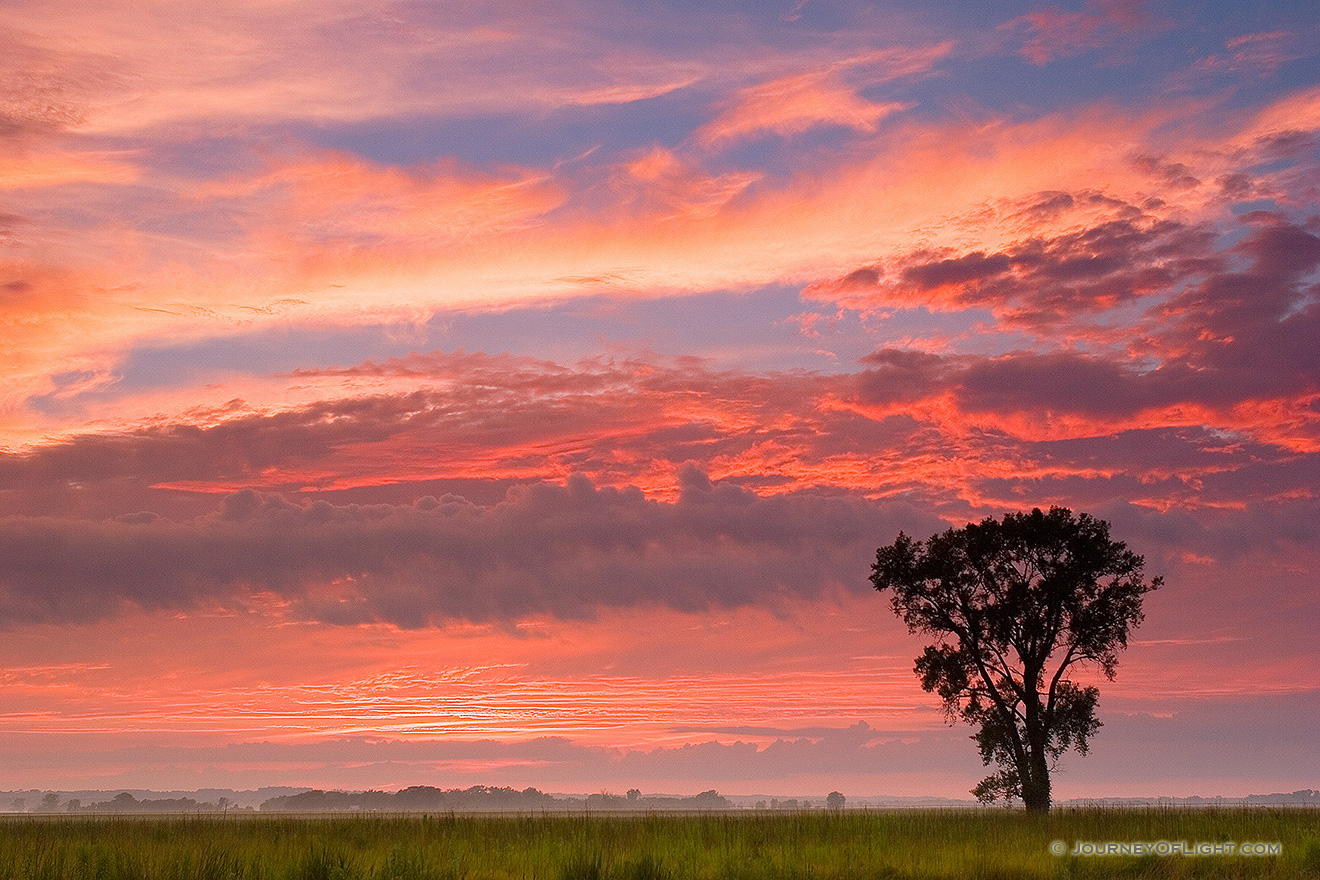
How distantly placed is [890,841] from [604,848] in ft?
23.6

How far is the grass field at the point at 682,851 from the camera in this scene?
2248cm

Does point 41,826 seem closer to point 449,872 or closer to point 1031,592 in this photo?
point 449,872

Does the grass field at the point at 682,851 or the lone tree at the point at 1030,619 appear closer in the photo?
the grass field at the point at 682,851

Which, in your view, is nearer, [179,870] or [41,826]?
[179,870]

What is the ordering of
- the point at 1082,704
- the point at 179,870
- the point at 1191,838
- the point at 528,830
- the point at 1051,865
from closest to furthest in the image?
1. the point at 179,870
2. the point at 1051,865
3. the point at 1191,838
4. the point at 528,830
5. the point at 1082,704

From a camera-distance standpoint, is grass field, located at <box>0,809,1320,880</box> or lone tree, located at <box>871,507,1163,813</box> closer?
grass field, located at <box>0,809,1320,880</box>

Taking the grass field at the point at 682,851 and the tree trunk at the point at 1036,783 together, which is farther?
the tree trunk at the point at 1036,783

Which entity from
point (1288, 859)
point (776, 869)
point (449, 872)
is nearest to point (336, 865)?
point (449, 872)

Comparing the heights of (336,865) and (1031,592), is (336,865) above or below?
below

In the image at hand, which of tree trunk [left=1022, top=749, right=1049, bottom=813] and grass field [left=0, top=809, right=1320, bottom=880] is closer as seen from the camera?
grass field [left=0, top=809, right=1320, bottom=880]

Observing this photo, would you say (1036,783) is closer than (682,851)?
No

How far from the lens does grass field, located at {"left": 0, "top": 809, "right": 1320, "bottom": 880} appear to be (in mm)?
22484

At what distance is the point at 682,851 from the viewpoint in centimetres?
2514

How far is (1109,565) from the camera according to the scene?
56.3m
